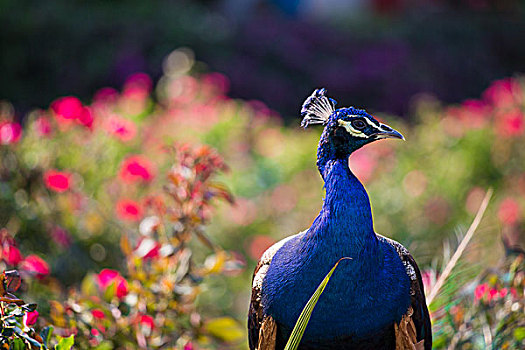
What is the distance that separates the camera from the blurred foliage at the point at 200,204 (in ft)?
6.44

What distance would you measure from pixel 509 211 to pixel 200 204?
2244 mm

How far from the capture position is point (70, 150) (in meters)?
3.27

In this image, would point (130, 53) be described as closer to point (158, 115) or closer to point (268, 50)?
point (268, 50)

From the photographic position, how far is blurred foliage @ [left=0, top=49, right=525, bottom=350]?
196cm

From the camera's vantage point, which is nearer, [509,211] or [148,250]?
[148,250]

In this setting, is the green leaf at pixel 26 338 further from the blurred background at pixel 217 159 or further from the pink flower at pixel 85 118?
the pink flower at pixel 85 118

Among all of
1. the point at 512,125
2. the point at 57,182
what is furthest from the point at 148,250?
the point at 512,125

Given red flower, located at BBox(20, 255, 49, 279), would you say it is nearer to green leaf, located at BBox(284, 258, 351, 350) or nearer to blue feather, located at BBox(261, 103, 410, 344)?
blue feather, located at BBox(261, 103, 410, 344)

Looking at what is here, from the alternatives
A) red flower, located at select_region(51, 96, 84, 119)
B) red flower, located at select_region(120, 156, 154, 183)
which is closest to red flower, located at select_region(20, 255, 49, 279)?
red flower, located at select_region(120, 156, 154, 183)

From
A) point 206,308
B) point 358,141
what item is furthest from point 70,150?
point 358,141

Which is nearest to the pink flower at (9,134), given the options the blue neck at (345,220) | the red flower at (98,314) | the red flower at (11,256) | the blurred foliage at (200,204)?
the blurred foliage at (200,204)

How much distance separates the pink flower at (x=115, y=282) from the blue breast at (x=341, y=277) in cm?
65

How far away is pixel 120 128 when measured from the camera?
3.38 m

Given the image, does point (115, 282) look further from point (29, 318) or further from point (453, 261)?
point (453, 261)
